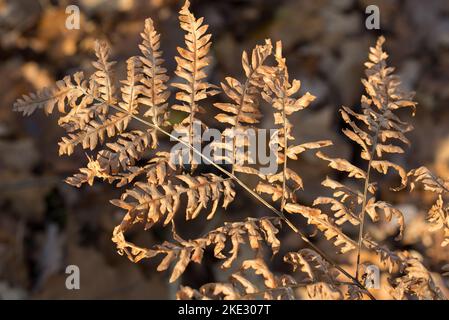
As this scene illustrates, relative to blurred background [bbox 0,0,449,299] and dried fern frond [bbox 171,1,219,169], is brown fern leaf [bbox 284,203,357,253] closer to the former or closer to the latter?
dried fern frond [bbox 171,1,219,169]

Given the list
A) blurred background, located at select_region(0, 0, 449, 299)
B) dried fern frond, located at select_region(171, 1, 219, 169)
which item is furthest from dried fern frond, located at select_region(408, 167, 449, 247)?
blurred background, located at select_region(0, 0, 449, 299)

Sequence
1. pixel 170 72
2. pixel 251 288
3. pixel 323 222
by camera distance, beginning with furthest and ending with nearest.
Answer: pixel 170 72 → pixel 323 222 → pixel 251 288

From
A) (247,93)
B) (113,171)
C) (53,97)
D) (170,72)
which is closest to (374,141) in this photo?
(247,93)

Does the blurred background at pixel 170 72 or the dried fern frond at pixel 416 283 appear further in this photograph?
the blurred background at pixel 170 72

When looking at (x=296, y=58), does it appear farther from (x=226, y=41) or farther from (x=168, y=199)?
(x=168, y=199)

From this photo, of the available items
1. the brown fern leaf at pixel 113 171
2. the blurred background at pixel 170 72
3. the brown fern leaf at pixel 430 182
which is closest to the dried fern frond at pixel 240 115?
the brown fern leaf at pixel 113 171

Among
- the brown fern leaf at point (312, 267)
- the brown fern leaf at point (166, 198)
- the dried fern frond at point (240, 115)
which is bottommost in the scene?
the brown fern leaf at point (312, 267)

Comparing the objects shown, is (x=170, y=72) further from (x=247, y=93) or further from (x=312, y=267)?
(x=312, y=267)

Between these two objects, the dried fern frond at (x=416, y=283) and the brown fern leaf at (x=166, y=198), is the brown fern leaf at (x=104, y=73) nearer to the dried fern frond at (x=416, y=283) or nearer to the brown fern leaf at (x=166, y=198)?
the brown fern leaf at (x=166, y=198)

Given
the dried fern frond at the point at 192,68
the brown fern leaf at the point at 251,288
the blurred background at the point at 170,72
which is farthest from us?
the blurred background at the point at 170,72

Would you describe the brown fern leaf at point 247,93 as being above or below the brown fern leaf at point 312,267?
above
